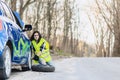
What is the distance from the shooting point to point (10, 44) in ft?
33.4

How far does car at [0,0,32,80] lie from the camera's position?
370 inches

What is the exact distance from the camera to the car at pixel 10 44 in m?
9.40

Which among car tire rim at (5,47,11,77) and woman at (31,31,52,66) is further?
woman at (31,31,52,66)

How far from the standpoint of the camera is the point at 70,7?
6069 cm

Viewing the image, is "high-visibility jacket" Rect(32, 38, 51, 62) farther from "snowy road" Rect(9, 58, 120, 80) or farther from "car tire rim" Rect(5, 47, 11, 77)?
"car tire rim" Rect(5, 47, 11, 77)

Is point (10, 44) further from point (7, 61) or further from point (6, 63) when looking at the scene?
point (6, 63)

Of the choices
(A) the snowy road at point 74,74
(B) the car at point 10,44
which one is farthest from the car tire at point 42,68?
(B) the car at point 10,44

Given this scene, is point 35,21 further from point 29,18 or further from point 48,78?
point 48,78

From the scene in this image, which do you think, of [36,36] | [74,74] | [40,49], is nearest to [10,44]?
[74,74]

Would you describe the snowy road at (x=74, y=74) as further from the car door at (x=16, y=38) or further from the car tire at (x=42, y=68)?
the car door at (x=16, y=38)

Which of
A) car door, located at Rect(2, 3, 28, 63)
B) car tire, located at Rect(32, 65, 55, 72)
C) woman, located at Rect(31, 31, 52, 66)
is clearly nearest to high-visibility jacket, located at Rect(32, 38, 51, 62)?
woman, located at Rect(31, 31, 52, 66)

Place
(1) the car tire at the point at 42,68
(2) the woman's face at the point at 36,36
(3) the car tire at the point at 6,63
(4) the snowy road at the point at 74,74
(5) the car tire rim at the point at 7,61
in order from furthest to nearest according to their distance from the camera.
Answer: (2) the woman's face at the point at 36,36
(1) the car tire at the point at 42,68
(4) the snowy road at the point at 74,74
(5) the car tire rim at the point at 7,61
(3) the car tire at the point at 6,63

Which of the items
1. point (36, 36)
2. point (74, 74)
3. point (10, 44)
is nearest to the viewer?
point (10, 44)

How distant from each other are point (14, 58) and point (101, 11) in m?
48.2
